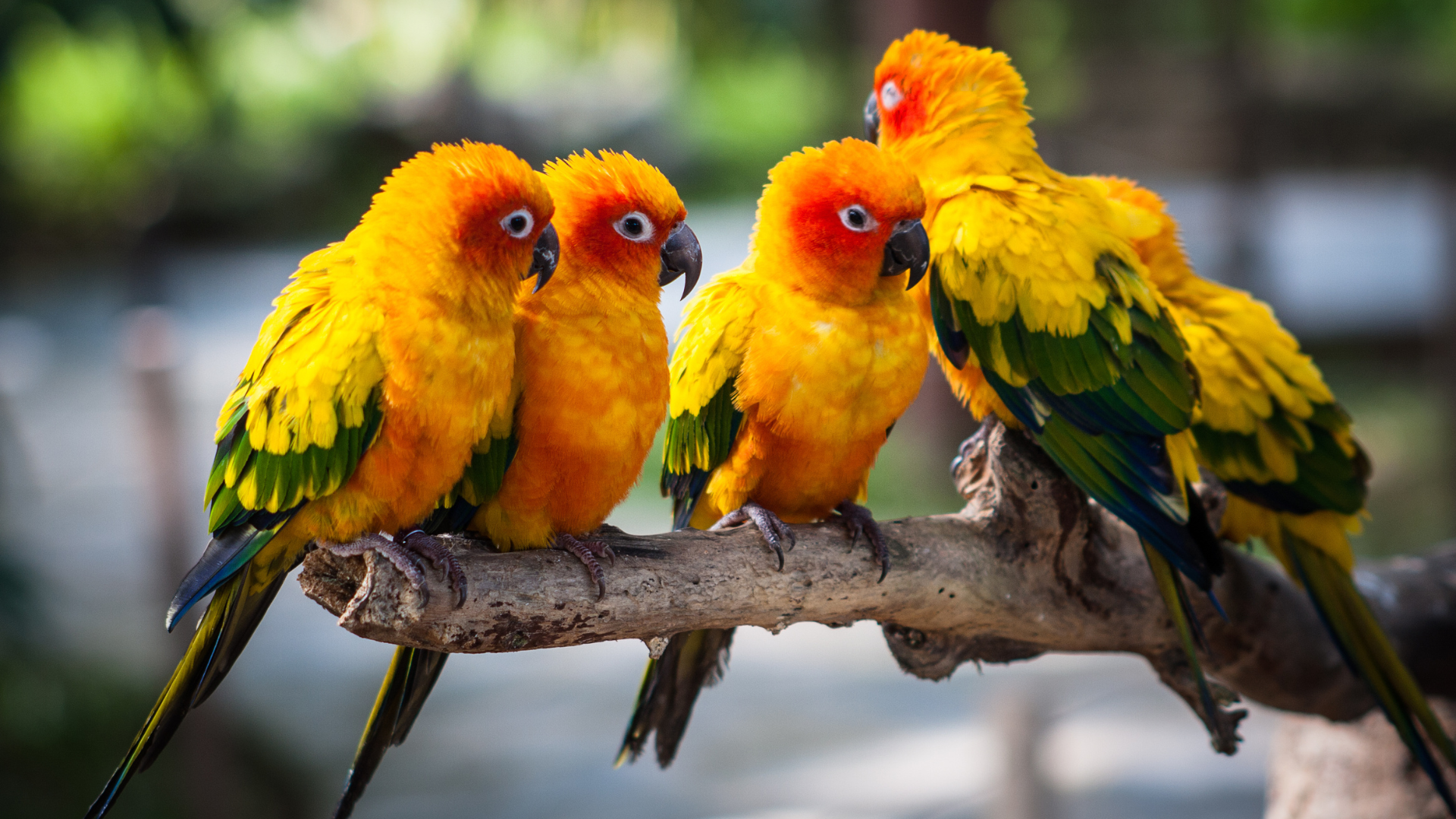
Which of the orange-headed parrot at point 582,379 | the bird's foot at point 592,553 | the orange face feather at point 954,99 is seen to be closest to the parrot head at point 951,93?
the orange face feather at point 954,99

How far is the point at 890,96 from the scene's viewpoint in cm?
205

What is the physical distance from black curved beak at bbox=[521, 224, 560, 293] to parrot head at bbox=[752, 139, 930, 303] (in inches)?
15.6

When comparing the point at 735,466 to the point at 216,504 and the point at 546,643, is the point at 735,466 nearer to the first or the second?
the point at 546,643

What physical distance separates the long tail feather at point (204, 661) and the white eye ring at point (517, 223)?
2.03 feet

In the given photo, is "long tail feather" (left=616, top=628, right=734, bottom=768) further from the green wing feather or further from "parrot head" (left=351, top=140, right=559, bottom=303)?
"parrot head" (left=351, top=140, right=559, bottom=303)

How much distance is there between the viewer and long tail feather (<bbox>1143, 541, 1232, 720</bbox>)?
194cm

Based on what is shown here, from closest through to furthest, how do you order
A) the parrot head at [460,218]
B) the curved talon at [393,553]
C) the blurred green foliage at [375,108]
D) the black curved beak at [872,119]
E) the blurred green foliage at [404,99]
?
the curved talon at [393,553] → the parrot head at [460,218] → the black curved beak at [872,119] → the blurred green foliage at [404,99] → the blurred green foliage at [375,108]

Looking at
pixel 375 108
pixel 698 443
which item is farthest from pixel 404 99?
pixel 698 443

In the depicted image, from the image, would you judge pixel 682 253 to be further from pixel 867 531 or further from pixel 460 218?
pixel 867 531

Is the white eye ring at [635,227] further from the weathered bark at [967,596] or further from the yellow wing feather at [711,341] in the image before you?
the weathered bark at [967,596]

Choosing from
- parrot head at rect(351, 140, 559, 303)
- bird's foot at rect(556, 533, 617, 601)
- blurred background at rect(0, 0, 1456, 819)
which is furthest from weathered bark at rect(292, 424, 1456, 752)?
blurred background at rect(0, 0, 1456, 819)

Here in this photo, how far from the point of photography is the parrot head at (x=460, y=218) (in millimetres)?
1552

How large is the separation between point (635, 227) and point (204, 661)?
0.89m

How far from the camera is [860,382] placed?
1815mm
